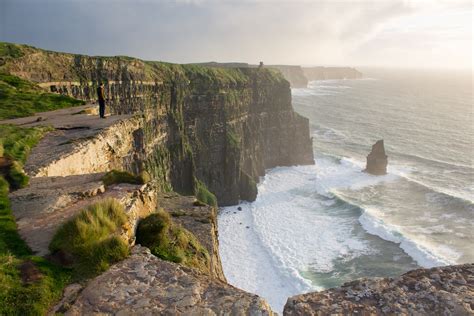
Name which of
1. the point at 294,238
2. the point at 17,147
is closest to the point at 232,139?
the point at 294,238

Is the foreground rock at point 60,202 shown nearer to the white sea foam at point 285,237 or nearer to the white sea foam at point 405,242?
the white sea foam at point 285,237

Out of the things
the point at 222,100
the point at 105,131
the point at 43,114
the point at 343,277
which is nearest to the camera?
the point at 105,131

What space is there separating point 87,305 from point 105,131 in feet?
28.2

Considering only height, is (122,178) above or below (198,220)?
above

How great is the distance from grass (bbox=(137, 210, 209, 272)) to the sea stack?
217 ft

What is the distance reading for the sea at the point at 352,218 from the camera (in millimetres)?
36156

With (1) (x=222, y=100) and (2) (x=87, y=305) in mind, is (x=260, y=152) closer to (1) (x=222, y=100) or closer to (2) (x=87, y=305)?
(1) (x=222, y=100)

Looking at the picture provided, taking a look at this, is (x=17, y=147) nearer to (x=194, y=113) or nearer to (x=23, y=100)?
(x=23, y=100)

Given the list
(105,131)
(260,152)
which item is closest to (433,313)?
(105,131)

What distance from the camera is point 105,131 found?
1273 centimetres

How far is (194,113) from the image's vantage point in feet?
180

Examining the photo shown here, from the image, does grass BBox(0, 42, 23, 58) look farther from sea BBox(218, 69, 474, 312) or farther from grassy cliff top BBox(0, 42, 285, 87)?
sea BBox(218, 69, 474, 312)

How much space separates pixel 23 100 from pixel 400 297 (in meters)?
19.4

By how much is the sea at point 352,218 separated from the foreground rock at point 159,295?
26500mm
